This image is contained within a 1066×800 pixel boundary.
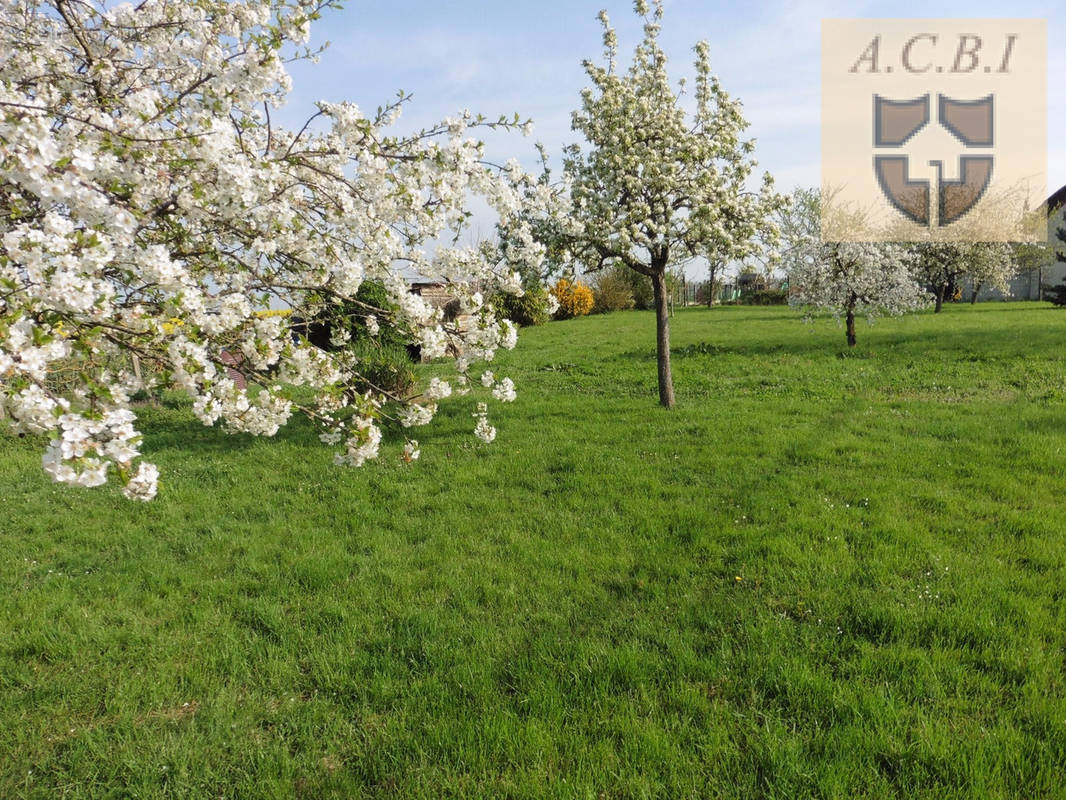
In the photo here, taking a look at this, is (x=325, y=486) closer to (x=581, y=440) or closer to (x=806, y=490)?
(x=581, y=440)

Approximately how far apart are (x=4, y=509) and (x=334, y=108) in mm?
6769

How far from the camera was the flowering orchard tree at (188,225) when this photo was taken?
2291 mm

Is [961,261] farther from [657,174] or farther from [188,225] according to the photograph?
[188,225]

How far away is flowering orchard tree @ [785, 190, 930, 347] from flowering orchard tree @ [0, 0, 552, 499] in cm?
1470

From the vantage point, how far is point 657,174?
942 centimetres

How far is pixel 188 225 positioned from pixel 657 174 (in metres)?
7.73

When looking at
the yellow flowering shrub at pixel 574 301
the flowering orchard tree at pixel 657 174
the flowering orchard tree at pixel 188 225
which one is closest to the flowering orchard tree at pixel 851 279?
the flowering orchard tree at pixel 657 174

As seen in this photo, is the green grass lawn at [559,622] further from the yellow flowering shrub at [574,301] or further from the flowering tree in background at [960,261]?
the yellow flowering shrub at [574,301]

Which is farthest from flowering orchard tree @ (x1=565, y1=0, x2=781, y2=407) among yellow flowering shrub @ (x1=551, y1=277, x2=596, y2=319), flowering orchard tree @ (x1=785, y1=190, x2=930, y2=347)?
yellow flowering shrub @ (x1=551, y1=277, x2=596, y2=319)

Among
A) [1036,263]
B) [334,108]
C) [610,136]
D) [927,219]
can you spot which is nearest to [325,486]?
[334,108]

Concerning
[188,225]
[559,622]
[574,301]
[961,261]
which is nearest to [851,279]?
[559,622]

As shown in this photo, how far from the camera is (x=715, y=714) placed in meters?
3.24

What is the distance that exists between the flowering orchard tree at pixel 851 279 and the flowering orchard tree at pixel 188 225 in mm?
14695

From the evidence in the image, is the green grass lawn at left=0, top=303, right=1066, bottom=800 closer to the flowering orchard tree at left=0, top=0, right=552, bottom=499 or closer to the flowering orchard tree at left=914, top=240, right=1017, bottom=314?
the flowering orchard tree at left=0, top=0, right=552, bottom=499
